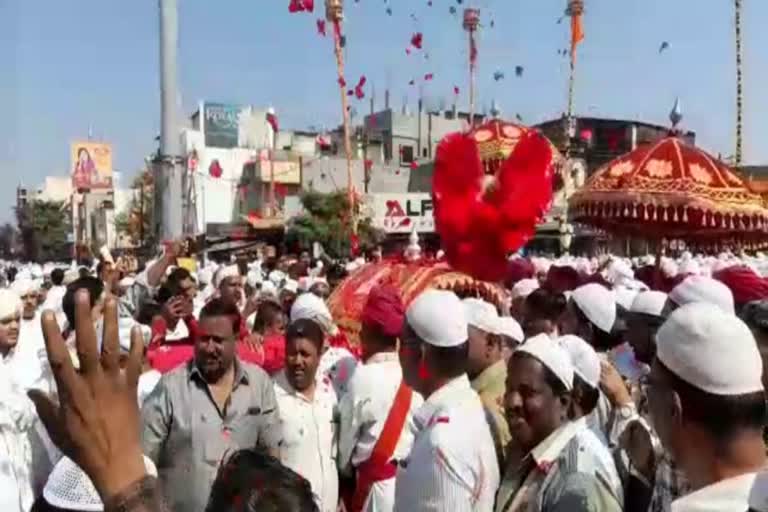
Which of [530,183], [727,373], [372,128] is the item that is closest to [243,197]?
[372,128]

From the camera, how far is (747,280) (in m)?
5.43

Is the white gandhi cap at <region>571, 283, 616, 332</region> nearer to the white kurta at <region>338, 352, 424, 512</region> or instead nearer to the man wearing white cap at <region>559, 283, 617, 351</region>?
the man wearing white cap at <region>559, 283, 617, 351</region>

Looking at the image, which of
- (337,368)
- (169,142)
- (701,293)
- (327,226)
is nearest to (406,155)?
(327,226)

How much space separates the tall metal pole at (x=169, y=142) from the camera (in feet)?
26.5

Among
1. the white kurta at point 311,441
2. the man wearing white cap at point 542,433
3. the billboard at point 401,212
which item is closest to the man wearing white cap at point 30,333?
the white kurta at point 311,441

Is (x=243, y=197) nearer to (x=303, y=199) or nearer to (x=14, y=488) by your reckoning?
(x=303, y=199)

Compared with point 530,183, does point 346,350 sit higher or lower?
lower

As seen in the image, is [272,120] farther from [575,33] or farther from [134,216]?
[575,33]

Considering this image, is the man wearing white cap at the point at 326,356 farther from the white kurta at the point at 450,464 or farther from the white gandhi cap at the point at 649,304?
the white gandhi cap at the point at 649,304

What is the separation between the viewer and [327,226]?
38.5 metres

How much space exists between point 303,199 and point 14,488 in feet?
122

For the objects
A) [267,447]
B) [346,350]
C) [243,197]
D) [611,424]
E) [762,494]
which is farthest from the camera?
[243,197]

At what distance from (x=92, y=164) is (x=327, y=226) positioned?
107 ft

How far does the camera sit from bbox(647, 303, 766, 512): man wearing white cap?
194 centimetres
